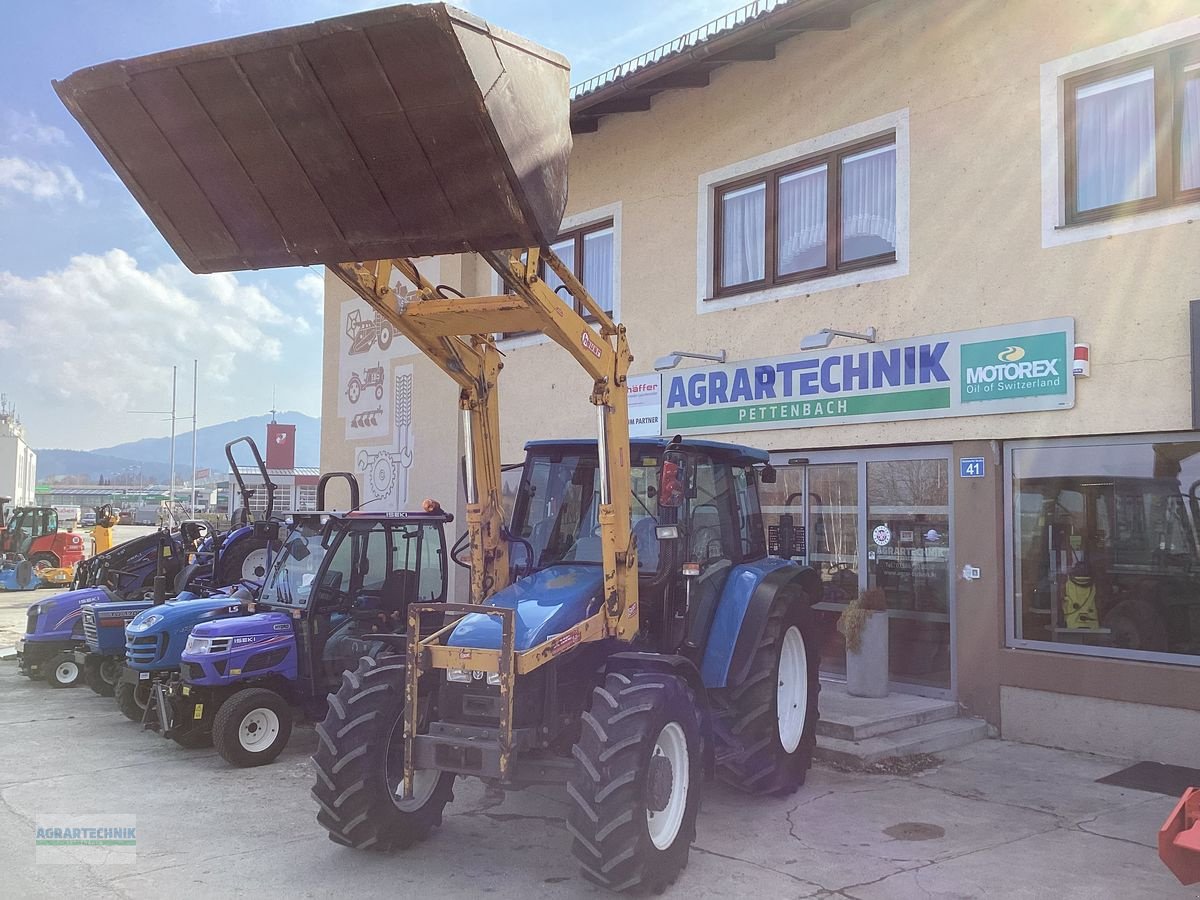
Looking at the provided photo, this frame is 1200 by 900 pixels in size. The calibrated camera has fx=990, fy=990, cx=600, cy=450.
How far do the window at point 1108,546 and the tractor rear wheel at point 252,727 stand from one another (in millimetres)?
5956

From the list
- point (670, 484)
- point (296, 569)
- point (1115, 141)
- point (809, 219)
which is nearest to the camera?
point (670, 484)

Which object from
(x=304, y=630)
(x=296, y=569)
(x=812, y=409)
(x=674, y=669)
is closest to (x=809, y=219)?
(x=812, y=409)

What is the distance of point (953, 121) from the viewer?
8703 millimetres

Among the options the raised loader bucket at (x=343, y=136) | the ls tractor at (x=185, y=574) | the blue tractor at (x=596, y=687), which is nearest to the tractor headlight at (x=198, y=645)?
the ls tractor at (x=185, y=574)

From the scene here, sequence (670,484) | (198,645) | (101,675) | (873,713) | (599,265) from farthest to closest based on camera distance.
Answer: (599,265) → (101,675) → (873,713) → (198,645) → (670,484)

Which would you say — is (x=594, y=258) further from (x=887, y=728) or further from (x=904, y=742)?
(x=904, y=742)

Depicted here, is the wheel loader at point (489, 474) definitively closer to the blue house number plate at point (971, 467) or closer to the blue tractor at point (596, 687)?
the blue tractor at point (596, 687)

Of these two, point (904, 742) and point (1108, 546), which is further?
point (1108, 546)

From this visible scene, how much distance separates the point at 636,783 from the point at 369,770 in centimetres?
144

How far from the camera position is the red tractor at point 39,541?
24.8 m

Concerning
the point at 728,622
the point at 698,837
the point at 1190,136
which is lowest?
the point at 698,837

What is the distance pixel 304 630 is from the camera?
7766 mm

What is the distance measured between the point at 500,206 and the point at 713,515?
9.63ft

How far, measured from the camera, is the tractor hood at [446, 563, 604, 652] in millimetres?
5109
